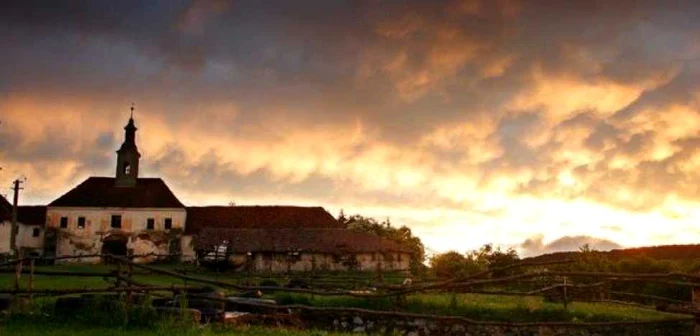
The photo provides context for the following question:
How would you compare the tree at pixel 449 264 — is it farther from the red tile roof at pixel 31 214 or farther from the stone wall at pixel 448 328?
the red tile roof at pixel 31 214

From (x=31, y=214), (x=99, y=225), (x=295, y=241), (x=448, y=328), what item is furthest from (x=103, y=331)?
(x=31, y=214)

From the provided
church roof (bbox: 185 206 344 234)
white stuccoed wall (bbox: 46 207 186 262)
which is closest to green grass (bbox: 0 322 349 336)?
church roof (bbox: 185 206 344 234)

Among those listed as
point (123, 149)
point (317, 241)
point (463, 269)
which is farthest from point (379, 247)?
point (123, 149)

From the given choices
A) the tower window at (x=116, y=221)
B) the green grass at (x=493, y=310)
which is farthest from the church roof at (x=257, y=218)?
the green grass at (x=493, y=310)

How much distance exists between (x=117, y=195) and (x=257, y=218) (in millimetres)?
15332

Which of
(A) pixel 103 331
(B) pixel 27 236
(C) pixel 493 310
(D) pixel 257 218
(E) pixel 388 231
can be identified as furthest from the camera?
(E) pixel 388 231

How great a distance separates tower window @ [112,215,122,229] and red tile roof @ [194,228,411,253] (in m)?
12.6

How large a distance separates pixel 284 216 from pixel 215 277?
28774 mm

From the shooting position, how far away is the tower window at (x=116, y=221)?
72750 mm

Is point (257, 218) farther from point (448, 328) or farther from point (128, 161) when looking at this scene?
point (448, 328)

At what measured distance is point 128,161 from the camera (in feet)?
257

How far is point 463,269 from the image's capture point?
44562 millimetres

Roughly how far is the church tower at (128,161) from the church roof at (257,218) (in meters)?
7.51

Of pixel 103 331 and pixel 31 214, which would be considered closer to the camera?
pixel 103 331
